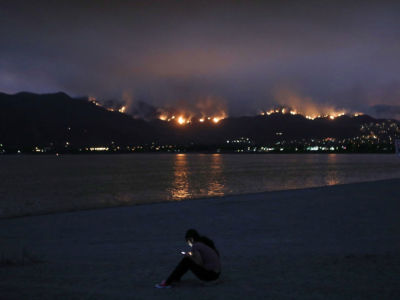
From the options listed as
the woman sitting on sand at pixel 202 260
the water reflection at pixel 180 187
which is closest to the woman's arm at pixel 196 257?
the woman sitting on sand at pixel 202 260

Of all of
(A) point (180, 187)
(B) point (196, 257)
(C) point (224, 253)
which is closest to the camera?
(B) point (196, 257)

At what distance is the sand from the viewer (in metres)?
6.79

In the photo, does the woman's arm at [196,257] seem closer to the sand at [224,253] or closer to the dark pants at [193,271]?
the dark pants at [193,271]

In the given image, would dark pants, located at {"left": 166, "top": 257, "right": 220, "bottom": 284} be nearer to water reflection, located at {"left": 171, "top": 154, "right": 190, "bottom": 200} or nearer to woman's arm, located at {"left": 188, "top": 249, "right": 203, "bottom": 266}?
woman's arm, located at {"left": 188, "top": 249, "right": 203, "bottom": 266}

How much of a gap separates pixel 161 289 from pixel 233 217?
1082cm

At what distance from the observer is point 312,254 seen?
9.77 m

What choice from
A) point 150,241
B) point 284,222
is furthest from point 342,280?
point 284,222

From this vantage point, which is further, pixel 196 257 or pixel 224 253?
pixel 224 253

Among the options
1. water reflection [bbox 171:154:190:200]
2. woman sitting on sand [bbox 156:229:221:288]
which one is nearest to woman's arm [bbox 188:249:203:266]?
woman sitting on sand [bbox 156:229:221:288]

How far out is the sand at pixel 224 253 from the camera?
22.3 ft

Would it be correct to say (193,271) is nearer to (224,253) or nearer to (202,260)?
(202,260)

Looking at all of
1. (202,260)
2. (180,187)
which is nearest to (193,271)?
(202,260)

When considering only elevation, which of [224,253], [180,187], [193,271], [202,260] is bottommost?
[180,187]

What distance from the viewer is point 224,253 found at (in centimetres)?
1036
